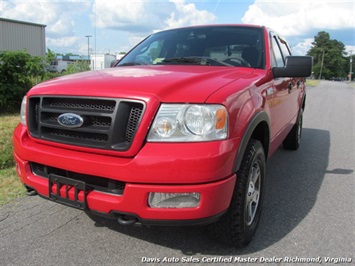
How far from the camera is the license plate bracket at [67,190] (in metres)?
2.36

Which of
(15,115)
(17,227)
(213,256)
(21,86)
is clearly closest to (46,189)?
(17,227)

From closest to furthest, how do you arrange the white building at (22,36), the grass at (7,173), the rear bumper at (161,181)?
the rear bumper at (161,181) < the grass at (7,173) < the white building at (22,36)

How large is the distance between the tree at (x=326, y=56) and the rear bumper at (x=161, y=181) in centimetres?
11418

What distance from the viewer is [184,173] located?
2111 mm

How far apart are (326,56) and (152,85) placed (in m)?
119

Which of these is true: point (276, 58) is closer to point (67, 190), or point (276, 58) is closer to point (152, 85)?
point (152, 85)

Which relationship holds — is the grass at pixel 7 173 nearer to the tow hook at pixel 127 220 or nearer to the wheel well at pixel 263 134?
the tow hook at pixel 127 220

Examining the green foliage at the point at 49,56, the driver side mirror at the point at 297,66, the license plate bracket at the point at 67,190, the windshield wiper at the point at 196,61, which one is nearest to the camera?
the license plate bracket at the point at 67,190

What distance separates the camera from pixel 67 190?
94.9 inches

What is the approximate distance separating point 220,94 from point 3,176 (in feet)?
10.5

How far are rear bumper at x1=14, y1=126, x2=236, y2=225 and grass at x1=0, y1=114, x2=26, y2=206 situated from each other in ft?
5.73

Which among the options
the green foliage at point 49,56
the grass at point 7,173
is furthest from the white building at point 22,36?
the grass at point 7,173

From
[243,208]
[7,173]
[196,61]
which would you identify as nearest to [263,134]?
[243,208]

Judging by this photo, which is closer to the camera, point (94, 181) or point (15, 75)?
point (94, 181)
